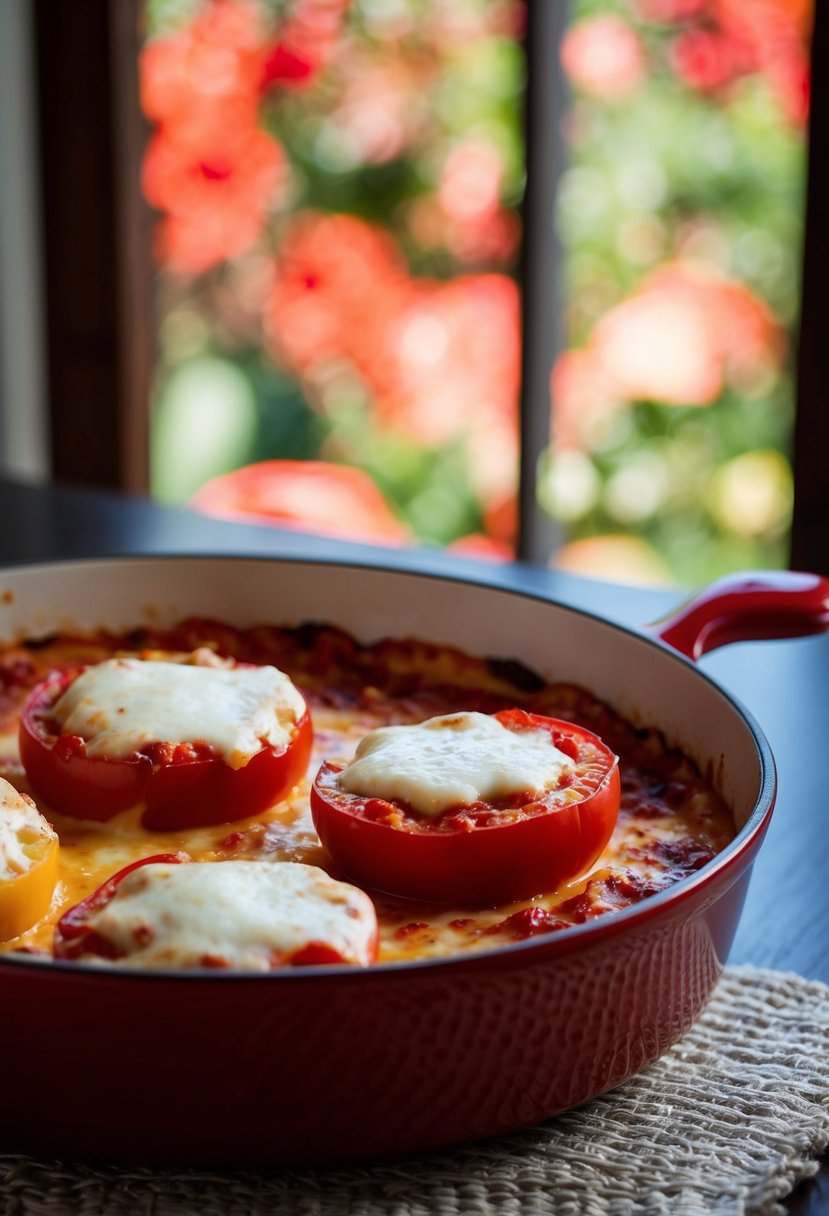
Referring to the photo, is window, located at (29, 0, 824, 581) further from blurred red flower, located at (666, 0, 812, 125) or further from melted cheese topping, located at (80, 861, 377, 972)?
melted cheese topping, located at (80, 861, 377, 972)

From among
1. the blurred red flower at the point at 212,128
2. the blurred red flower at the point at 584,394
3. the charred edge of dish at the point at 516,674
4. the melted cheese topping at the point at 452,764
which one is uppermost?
the blurred red flower at the point at 212,128

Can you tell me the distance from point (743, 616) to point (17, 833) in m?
0.63

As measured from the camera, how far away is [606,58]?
3303mm

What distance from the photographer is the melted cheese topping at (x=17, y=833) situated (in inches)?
34.5

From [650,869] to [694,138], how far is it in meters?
2.68

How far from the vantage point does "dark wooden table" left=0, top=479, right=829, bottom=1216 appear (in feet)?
3.51

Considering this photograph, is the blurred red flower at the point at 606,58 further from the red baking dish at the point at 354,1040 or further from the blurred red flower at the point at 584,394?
the red baking dish at the point at 354,1040

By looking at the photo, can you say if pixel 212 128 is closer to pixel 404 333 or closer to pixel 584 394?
pixel 404 333

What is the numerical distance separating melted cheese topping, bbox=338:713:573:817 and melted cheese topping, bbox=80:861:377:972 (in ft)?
0.48

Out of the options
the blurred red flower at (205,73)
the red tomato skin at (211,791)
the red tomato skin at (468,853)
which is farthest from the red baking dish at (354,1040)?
the blurred red flower at (205,73)

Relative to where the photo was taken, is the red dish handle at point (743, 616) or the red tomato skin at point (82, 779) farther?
the red dish handle at point (743, 616)

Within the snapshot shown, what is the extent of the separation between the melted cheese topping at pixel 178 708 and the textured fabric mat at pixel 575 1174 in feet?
1.14

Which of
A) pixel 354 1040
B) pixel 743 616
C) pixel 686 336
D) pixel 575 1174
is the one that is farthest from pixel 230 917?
pixel 686 336

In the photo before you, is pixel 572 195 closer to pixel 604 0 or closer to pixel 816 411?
pixel 604 0
